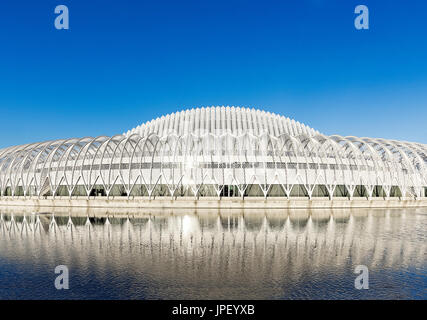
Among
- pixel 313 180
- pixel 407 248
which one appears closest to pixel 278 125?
pixel 313 180

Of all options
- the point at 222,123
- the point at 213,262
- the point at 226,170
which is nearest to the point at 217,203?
Answer: the point at 226,170

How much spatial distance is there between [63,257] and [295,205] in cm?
3385

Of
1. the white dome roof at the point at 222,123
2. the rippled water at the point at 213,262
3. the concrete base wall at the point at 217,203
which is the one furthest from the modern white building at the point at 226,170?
the rippled water at the point at 213,262

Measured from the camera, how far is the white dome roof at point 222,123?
210 ft

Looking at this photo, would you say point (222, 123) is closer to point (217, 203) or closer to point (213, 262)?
point (217, 203)

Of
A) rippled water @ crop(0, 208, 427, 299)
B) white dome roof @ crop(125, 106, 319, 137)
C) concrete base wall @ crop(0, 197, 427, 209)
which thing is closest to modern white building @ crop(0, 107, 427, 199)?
concrete base wall @ crop(0, 197, 427, 209)

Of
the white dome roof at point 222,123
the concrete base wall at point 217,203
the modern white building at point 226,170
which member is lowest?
the concrete base wall at point 217,203

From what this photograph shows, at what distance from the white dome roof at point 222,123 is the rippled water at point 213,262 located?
4023cm

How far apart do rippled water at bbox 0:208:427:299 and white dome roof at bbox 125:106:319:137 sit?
40226 millimetres

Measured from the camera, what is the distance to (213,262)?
1497 cm

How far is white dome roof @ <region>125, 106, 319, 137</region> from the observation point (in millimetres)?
63881

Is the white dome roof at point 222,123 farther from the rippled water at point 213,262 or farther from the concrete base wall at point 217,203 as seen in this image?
the rippled water at point 213,262

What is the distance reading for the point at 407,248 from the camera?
60.7 ft
